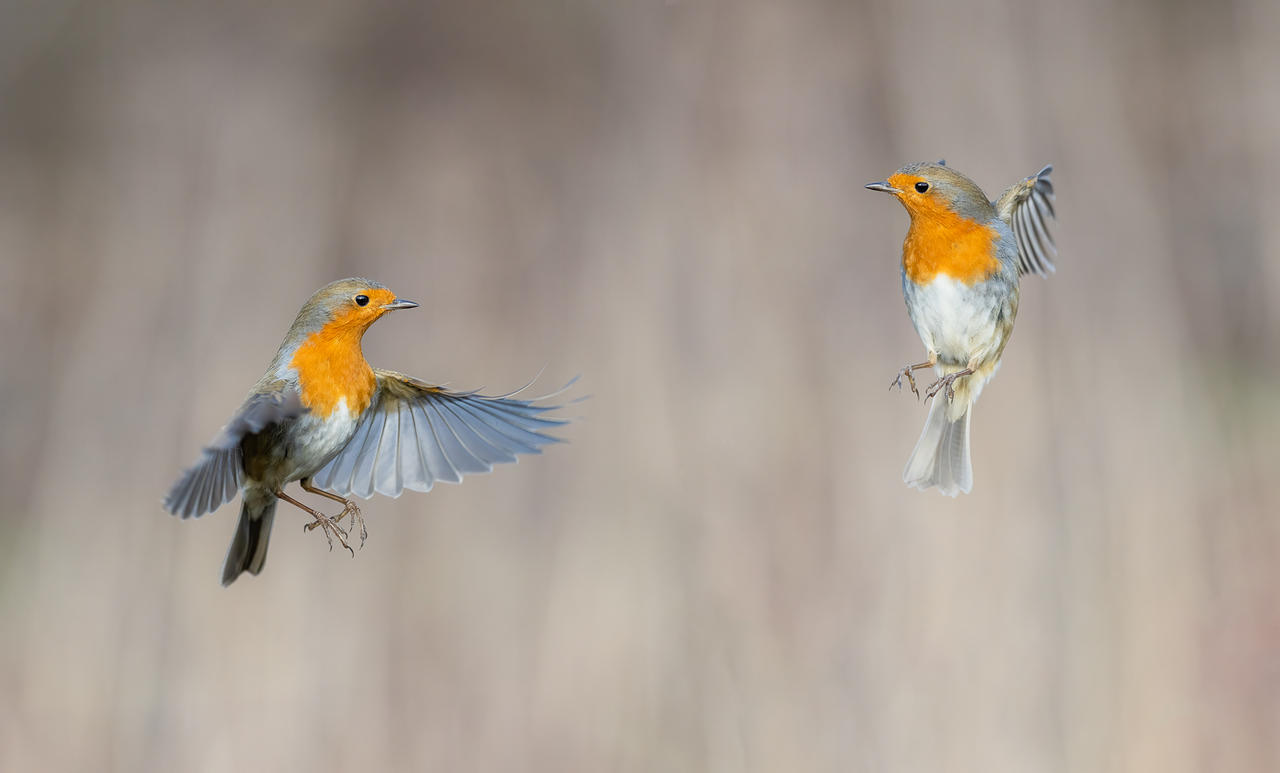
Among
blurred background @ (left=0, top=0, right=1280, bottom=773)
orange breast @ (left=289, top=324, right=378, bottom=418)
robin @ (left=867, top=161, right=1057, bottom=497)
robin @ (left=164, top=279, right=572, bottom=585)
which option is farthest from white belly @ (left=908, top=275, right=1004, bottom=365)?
blurred background @ (left=0, top=0, right=1280, bottom=773)

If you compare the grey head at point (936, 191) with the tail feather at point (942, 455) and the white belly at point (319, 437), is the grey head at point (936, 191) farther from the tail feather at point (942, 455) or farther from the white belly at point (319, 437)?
the white belly at point (319, 437)

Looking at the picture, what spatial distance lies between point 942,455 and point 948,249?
0.44ft

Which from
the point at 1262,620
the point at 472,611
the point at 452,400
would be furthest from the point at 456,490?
the point at 452,400

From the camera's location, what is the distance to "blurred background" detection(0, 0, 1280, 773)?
4465 millimetres

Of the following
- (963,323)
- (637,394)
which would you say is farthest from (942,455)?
(637,394)

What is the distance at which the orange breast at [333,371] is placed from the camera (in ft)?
2.40

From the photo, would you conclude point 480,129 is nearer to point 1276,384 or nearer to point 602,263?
point 602,263

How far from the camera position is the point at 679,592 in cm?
458

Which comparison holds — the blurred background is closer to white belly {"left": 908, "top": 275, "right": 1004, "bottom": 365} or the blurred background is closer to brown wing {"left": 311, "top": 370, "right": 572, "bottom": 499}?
brown wing {"left": 311, "top": 370, "right": 572, "bottom": 499}

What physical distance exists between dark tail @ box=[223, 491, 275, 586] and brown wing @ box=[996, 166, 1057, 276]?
19.7 inches

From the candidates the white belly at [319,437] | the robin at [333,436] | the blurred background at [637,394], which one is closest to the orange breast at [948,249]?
the robin at [333,436]

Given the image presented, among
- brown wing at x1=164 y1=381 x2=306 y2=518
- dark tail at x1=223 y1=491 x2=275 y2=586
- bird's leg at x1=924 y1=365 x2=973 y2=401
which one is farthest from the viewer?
dark tail at x1=223 y1=491 x2=275 y2=586

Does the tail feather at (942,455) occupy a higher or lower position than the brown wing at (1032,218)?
lower

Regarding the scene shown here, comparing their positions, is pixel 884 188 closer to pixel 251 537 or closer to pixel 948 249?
pixel 948 249
